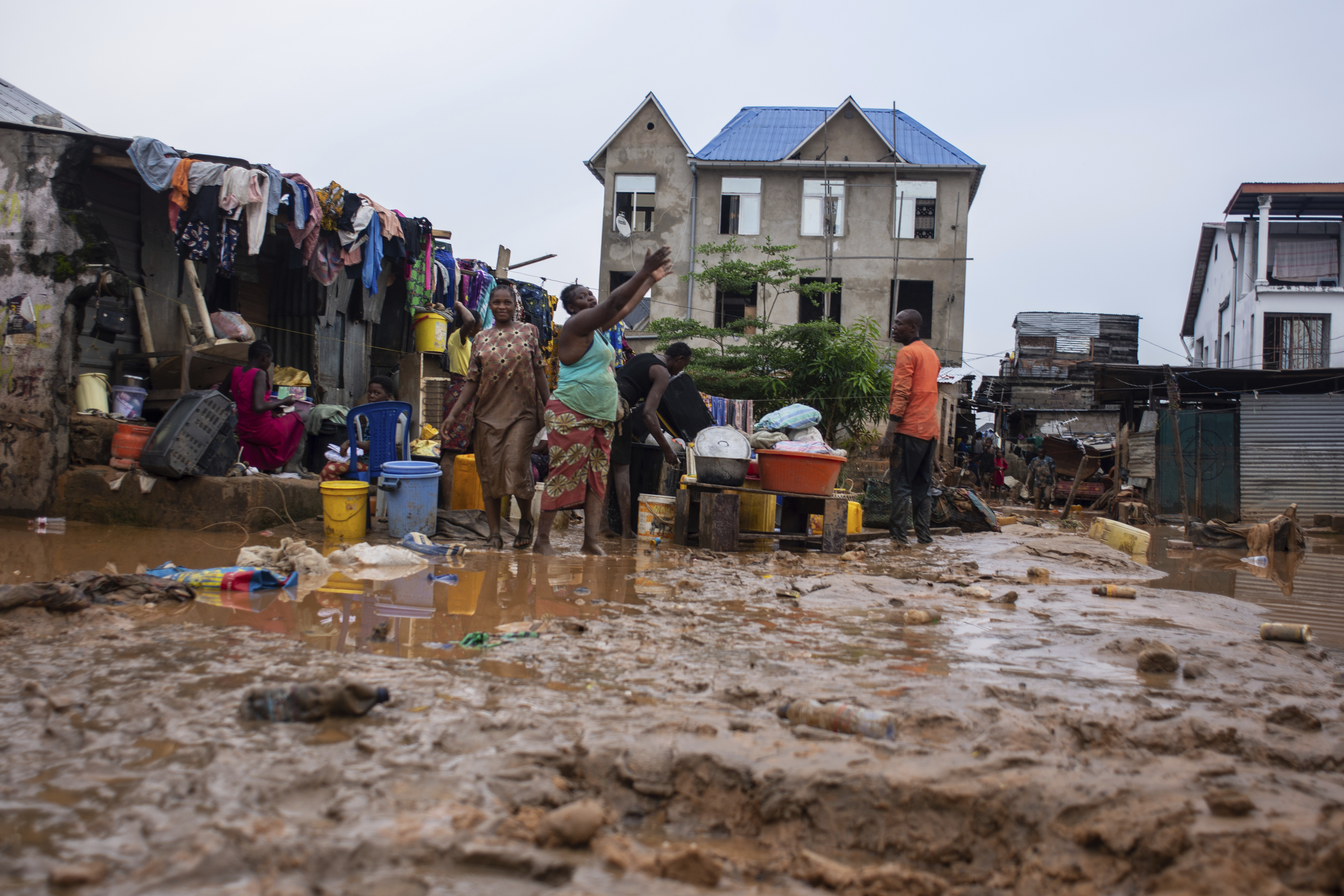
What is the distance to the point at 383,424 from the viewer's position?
7.14 m

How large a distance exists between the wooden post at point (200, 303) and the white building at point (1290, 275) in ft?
84.5

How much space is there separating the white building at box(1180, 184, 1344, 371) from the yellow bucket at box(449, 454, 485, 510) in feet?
81.0

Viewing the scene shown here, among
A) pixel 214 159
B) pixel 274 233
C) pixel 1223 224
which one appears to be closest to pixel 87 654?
pixel 214 159

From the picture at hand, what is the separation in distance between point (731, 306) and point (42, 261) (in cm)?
2175

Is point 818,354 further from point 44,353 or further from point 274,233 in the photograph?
point 44,353

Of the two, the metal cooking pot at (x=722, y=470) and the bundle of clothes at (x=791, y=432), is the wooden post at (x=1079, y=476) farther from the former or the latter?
the metal cooking pot at (x=722, y=470)

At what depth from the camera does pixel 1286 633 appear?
3.61 meters

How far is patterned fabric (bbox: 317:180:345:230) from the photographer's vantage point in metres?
9.02

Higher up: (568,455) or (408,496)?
(568,455)

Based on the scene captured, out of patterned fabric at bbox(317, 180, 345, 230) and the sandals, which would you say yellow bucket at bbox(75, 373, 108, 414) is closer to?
patterned fabric at bbox(317, 180, 345, 230)

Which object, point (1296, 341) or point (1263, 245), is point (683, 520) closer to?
point (1263, 245)

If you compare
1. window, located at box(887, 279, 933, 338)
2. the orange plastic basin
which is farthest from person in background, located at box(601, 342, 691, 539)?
window, located at box(887, 279, 933, 338)

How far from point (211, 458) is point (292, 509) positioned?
0.78 meters

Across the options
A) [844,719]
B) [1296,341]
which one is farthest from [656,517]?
[1296,341]
